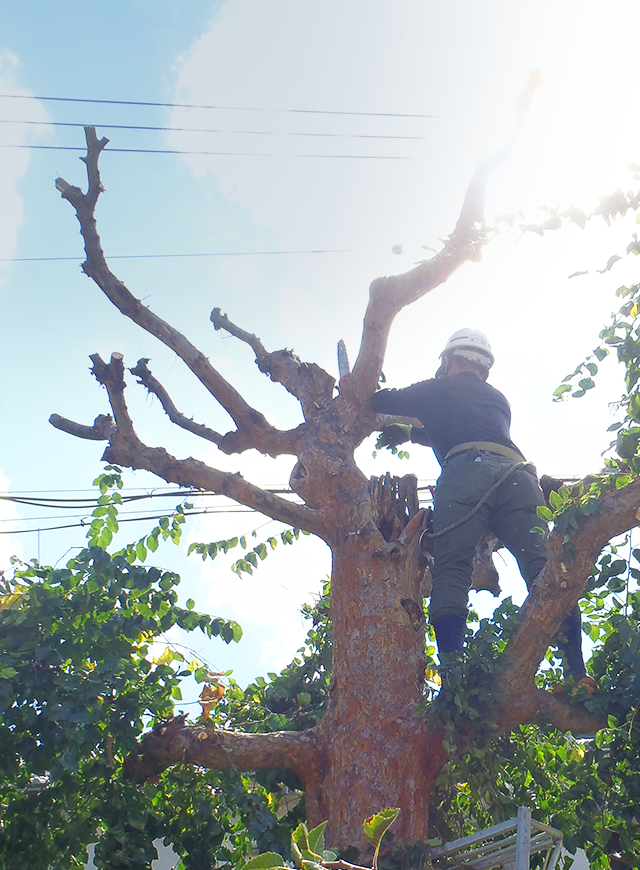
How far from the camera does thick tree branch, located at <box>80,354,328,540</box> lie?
13.3 feet

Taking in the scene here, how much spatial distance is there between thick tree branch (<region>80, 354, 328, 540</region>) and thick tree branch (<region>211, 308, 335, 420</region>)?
0.76 m

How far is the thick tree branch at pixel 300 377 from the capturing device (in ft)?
15.9

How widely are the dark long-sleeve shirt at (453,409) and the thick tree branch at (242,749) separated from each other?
67.6 inches

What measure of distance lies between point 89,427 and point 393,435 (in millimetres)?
1952

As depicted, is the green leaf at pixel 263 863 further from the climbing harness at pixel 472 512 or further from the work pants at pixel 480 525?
the climbing harness at pixel 472 512

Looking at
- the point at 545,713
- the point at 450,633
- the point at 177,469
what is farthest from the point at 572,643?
the point at 177,469

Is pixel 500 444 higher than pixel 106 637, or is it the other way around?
pixel 500 444

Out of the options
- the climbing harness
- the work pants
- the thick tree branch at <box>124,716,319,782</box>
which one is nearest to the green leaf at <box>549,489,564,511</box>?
the work pants

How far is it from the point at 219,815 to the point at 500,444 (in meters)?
2.50

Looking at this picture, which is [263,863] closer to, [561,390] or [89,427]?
[561,390]

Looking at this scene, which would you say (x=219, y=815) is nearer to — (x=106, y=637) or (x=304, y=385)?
(x=106, y=637)

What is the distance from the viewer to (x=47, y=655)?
355cm

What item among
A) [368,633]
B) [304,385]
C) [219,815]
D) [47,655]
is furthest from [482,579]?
[47,655]

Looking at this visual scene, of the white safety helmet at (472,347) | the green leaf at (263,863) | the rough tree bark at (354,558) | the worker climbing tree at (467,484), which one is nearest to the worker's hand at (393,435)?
the worker climbing tree at (467,484)
